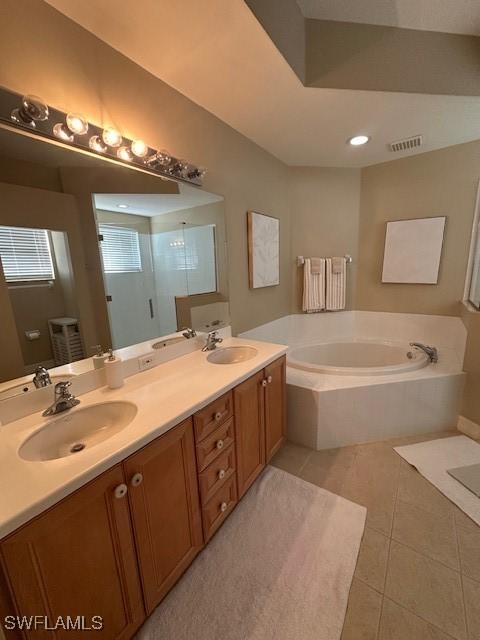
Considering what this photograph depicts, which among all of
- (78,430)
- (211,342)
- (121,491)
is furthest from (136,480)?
(211,342)

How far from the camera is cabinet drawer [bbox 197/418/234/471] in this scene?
1.20 m

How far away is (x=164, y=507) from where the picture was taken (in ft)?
3.40

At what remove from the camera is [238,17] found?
1111 millimetres

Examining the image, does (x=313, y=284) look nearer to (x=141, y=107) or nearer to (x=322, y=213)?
(x=322, y=213)

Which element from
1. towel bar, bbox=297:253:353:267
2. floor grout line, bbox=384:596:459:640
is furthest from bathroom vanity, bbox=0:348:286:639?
towel bar, bbox=297:253:353:267

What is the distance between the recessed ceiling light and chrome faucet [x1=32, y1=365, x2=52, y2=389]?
8.75ft

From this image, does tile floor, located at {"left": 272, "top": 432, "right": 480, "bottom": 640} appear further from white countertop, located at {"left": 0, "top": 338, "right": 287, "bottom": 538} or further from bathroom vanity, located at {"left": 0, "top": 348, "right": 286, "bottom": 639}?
white countertop, located at {"left": 0, "top": 338, "right": 287, "bottom": 538}

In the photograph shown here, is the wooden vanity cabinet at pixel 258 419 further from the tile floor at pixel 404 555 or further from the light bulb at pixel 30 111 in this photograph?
the light bulb at pixel 30 111

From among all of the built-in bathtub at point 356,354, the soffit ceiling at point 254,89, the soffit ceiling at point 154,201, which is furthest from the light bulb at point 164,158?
the built-in bathtub at point 356,354

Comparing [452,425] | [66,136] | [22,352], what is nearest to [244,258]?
[66,136]

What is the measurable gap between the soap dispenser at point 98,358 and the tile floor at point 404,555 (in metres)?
1.41

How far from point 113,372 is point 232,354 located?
33.3 inches

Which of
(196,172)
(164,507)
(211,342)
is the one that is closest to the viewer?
(164,507)

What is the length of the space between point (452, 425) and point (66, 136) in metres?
3.17
